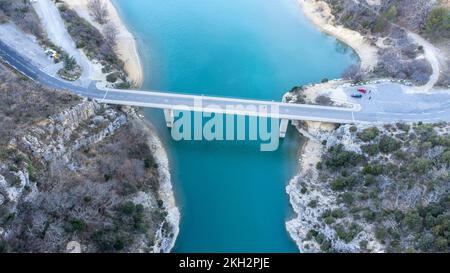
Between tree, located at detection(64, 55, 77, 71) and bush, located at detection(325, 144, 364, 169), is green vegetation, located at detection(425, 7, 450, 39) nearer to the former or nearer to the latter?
bush, located at detection(325, 144, 364, 169)

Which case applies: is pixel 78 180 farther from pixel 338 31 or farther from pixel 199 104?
pixel 338 31

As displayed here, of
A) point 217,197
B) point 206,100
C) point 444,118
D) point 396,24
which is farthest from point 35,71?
point 396,24

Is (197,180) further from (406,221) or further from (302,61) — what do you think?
(302,61)

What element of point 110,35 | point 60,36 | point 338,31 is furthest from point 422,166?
point 60,36

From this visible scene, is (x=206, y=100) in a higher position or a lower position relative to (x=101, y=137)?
higher

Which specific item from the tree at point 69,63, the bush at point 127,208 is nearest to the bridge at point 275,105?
the tree at point 69,63
